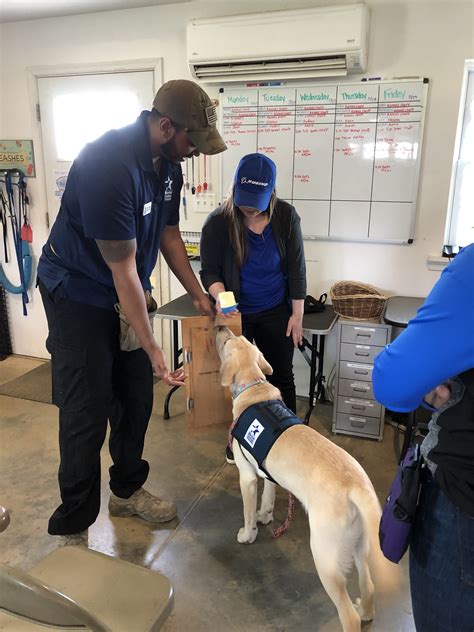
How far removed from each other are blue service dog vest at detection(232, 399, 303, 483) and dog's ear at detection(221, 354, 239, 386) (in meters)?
0.17

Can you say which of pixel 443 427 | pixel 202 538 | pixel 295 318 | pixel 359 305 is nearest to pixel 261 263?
pixel 295 318

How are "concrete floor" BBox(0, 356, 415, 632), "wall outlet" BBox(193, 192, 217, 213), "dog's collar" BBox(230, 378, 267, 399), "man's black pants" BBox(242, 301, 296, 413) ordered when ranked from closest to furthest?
"concrete floor" BBox(0, 356, 415, 632), "dog's collar" BBox(230, 378, 267, 399), "man's black pants" BBox(242, 301, 296, 413), "wall outlet" BBox(193, 192, 217, 213)

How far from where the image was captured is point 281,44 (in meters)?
2.87

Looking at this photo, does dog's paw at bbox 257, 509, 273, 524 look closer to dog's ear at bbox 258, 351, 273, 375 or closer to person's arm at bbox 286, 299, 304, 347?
dog's ear at bbox 258, 351, 273, 375

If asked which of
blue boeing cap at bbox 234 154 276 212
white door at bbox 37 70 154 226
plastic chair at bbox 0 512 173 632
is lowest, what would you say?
plastic chair at bbox 0 512 173 632

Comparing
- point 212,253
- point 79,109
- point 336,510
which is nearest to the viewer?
point 336,510

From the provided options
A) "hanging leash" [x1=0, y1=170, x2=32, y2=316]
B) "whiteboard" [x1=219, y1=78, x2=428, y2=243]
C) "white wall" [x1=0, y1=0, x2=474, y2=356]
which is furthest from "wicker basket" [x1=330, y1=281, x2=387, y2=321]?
"hanging leash" [x1=0, y1=170, x2=32, y2=316]

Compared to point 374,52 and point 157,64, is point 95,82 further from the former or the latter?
point 374,52

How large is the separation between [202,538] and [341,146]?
2.40 m

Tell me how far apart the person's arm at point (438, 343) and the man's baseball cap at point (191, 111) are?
1.05m

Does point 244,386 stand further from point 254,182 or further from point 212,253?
point 254,182

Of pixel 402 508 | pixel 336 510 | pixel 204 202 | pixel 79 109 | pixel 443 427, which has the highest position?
pixel 79 109

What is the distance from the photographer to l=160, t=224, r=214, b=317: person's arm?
6.88 feet

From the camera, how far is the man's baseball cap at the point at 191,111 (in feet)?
5.16
